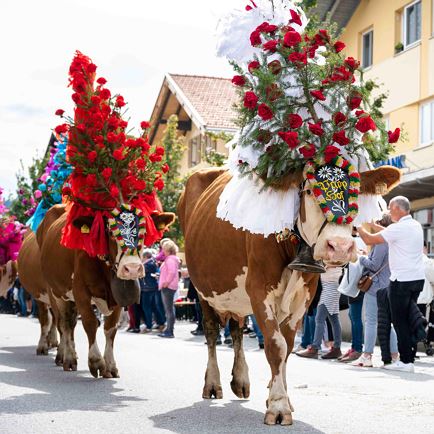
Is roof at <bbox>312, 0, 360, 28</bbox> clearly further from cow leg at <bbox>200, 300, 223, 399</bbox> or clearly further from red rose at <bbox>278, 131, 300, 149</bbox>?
red rose at <bbox>278, 131, 300, 149</bbox>

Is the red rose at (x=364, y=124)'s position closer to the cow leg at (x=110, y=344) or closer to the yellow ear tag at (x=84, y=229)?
the yellow ear tag at (x=84, y=229)

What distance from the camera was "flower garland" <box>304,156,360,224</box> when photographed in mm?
7473

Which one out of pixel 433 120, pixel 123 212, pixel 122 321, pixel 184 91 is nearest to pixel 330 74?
pixel 123 212

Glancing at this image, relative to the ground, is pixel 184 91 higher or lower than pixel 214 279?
higher

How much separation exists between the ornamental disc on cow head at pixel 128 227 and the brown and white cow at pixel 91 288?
0.12m

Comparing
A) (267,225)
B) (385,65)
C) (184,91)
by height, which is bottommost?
(267,225)

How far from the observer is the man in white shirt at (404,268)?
12.5 metres

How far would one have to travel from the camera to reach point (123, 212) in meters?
10.9

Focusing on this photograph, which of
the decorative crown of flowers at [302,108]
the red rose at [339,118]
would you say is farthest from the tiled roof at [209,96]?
the red rose at [339,118]

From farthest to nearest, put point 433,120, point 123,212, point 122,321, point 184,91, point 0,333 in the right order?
point 184,91 < point 433,120 < point 122,321 < point 0,333 < point 123,212

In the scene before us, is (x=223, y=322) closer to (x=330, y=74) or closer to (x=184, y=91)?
(x=330, y=74)

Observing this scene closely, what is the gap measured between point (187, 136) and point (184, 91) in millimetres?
3200

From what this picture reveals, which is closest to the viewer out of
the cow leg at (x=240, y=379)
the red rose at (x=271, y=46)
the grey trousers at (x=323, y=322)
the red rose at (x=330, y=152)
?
the red rose at (x=330, y=152)

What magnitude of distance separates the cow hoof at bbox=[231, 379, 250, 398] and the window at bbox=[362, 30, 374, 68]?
76.6 ft
